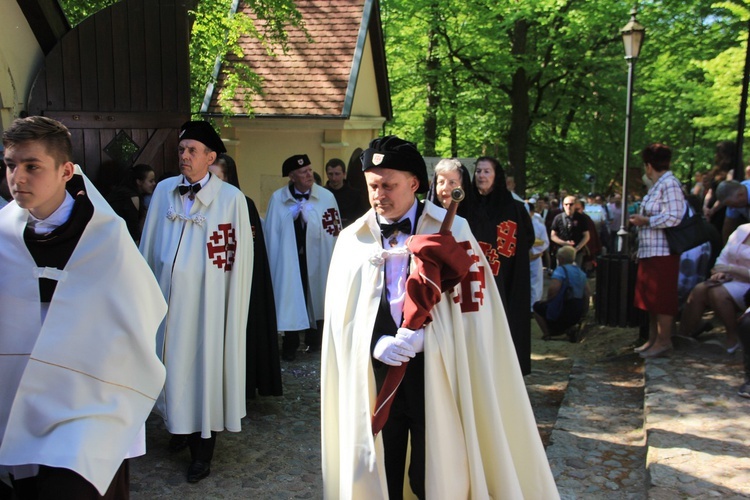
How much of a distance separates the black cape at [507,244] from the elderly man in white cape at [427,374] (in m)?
2.61

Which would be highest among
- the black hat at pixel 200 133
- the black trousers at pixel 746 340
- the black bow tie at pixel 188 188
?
the black hat at pixel 200 133

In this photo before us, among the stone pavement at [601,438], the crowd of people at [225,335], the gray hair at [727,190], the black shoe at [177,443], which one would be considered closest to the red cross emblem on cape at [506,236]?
the crowd of people at [225,335]

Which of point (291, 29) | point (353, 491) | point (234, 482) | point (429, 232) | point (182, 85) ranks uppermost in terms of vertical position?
point (291, 29)

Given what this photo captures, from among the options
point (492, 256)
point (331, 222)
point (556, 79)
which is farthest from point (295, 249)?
point (556, 79)

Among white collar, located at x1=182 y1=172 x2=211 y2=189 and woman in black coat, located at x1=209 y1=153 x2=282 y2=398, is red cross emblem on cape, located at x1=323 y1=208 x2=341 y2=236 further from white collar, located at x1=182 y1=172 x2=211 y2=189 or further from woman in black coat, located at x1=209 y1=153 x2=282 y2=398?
white collar, located at x1=182 y1=172 x2=211 y2=189

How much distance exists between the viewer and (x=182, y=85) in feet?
24.9

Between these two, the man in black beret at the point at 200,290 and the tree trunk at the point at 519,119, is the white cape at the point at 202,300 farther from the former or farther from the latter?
the tree trunk at the point at 519,119

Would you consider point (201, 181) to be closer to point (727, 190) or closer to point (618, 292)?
point (618, 292)

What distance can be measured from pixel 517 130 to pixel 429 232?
58.7 ft

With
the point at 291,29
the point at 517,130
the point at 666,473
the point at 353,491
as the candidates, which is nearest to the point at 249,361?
the point at 353,491

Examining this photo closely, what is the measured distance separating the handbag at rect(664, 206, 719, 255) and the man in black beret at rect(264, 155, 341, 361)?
3550 mm

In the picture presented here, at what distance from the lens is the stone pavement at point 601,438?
5.14 metres

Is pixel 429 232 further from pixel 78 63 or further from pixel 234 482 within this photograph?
pixel 78 63

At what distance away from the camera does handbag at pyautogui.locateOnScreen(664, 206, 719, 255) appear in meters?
7.72
